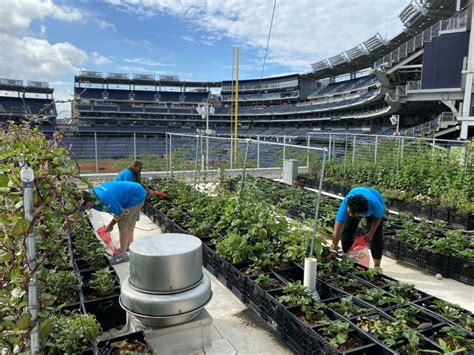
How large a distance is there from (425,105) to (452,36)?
7.63 metres

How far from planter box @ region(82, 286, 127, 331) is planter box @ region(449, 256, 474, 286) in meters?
3.87

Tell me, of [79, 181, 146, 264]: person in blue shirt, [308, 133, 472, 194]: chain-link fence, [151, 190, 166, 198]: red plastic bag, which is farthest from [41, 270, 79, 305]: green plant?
[308, 133, 472, 194]: chain-link fence

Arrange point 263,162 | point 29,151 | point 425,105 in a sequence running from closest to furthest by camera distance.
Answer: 1. point 29,151
2. point 263,162
3. point 425,105

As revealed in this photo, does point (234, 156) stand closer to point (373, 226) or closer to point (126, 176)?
point (126, 176)

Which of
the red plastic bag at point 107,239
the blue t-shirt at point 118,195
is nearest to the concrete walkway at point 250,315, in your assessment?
the red plastic bag at point 107,239

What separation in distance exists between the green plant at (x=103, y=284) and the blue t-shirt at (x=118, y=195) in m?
0.89

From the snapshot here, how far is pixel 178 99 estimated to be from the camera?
63844 mm

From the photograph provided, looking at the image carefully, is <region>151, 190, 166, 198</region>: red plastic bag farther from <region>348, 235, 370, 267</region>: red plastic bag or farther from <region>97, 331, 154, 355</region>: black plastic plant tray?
<region>97, 331, 154, 355</region>: black plastic plant tray

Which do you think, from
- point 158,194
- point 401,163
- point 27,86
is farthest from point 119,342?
point 27,86

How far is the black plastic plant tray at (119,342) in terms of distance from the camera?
227cm

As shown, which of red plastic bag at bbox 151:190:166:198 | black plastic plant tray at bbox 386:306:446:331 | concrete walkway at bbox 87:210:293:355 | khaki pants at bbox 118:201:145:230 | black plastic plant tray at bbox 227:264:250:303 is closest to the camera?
black plastic plant tray at bbox 386:306:446:331

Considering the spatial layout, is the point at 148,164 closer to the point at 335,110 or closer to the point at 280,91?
the point at 335,110

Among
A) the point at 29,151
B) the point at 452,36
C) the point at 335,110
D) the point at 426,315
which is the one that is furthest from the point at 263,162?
the point at 335,110

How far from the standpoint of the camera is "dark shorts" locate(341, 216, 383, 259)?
424 centimetres
